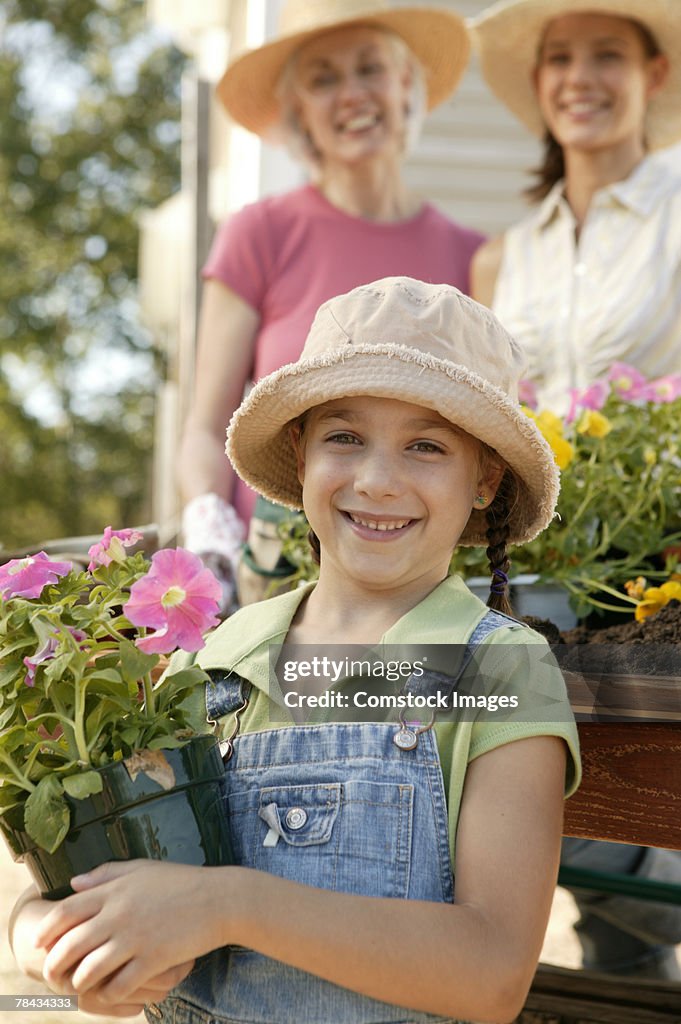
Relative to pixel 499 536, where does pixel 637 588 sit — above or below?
below

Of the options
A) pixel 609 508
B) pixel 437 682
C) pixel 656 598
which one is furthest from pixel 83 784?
pixel 609 508

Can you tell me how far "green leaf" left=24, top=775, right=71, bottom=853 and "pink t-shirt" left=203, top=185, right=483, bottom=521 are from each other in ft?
5.66

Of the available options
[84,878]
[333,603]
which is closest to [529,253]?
[333,603]

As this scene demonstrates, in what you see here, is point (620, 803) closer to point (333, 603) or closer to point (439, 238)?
point (333, 603)

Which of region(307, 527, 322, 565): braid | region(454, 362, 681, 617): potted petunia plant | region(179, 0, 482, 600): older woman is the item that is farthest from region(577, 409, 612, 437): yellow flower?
region(179, 0, 482, 600): older woman

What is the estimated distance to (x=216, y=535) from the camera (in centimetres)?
241

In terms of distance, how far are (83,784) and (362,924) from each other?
0.29 meters

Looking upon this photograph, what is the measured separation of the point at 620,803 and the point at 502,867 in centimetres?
31

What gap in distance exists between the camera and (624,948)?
103 inches

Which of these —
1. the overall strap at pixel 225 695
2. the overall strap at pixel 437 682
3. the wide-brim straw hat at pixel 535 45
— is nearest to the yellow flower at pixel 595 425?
the overall strap at pixel 437 682

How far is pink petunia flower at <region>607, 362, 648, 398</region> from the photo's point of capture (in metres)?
2.08

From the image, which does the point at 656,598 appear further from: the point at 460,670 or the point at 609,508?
the point at 460,670

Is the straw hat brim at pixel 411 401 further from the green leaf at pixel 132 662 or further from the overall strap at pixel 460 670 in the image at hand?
the green leaf at pixel 132 662

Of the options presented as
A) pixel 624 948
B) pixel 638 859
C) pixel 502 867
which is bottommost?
pixel 624 948
